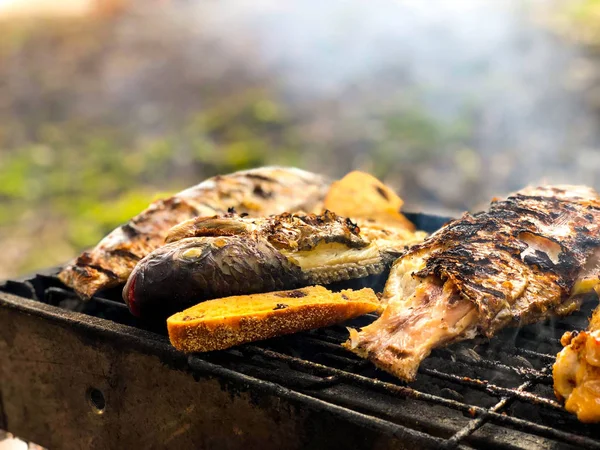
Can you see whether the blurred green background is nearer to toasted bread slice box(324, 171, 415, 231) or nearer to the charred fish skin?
toasted bread slice box(324, 171, 415, 231)

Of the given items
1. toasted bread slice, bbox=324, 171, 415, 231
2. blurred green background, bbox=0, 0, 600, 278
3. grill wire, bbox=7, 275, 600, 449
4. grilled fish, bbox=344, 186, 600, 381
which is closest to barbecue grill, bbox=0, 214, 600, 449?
grill wire, bbox=7, 275, 600, 449

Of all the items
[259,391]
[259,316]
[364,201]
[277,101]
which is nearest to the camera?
[259,391]

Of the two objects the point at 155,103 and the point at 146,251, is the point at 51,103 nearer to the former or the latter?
the point at 155,103

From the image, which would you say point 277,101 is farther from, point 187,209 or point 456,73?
point 187,209

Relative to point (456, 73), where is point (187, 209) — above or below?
below

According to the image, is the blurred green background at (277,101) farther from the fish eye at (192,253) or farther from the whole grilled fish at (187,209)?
the fish eye at (192,253)

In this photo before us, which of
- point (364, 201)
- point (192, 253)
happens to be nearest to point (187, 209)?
point (364, 201)

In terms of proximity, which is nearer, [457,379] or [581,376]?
[581,376]
